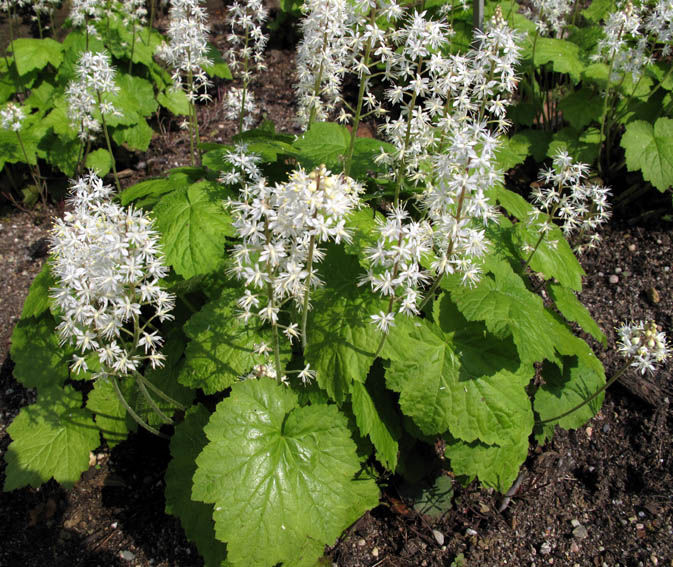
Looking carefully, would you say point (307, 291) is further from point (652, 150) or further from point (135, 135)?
point (652, 150)

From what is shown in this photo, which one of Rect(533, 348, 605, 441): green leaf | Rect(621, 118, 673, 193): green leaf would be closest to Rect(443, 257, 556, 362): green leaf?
Rect(533, 348, 605, 441): green leaf

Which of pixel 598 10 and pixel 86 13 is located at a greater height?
pixel 598 10

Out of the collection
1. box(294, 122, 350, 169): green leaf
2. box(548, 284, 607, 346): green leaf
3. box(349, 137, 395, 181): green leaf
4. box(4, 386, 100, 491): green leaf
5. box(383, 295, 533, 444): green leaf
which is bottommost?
box(4, 386, 100, 491): green leaf

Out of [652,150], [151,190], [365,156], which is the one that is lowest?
[151,190]

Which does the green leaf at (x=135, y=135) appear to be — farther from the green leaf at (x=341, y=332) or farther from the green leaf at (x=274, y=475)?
the green leaf at (x=274, y=475)

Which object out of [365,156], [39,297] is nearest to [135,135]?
[39,297]

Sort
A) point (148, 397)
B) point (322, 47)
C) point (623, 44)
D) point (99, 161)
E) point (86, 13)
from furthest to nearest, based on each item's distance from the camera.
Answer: point (86, 13)
point (99, 161)
point (623, 44)
point (322, 47)
point (148, 397)

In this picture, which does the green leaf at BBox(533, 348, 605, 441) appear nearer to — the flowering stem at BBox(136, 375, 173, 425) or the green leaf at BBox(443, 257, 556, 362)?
the green leaf at BBox(443, 257, 556, 362)

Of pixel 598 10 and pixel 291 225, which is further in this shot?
pixel 598 10
